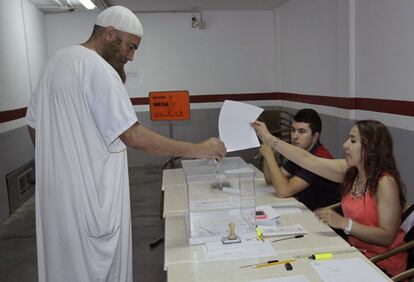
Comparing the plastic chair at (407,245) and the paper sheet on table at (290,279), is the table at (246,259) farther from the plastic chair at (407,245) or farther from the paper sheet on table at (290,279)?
the plastic chair at (407,245)

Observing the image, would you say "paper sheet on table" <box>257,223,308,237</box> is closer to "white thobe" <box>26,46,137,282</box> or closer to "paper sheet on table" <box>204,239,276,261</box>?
"paper sheet on table" <box>204,239,276,261</box>

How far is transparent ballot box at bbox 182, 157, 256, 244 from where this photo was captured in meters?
1.67

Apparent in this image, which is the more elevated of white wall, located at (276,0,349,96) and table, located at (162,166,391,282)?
white wall, located at (276,0,349,96)

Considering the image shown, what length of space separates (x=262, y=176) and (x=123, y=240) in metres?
1.36

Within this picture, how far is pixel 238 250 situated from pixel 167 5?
518 cm

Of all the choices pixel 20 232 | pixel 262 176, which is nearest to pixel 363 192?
pixel 262 176

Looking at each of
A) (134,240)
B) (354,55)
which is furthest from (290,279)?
(354,55)

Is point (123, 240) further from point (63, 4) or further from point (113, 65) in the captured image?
point (63, 4)

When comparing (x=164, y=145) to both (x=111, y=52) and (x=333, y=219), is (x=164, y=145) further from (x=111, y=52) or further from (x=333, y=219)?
(x=333, y=219)

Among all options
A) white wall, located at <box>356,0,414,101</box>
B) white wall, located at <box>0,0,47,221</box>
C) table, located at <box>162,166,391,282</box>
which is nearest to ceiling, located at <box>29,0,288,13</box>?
white wall, located at <box>0,0,47,221</box>

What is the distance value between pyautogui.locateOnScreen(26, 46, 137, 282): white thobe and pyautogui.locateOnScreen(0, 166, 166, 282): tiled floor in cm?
139

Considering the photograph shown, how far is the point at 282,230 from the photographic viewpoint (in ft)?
5.59

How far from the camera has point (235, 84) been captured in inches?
269

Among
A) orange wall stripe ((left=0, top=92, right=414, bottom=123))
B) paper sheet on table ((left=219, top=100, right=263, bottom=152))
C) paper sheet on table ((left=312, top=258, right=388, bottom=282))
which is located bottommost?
paper sheet on table ((left=312, top=258, right=388, bottom=282))
